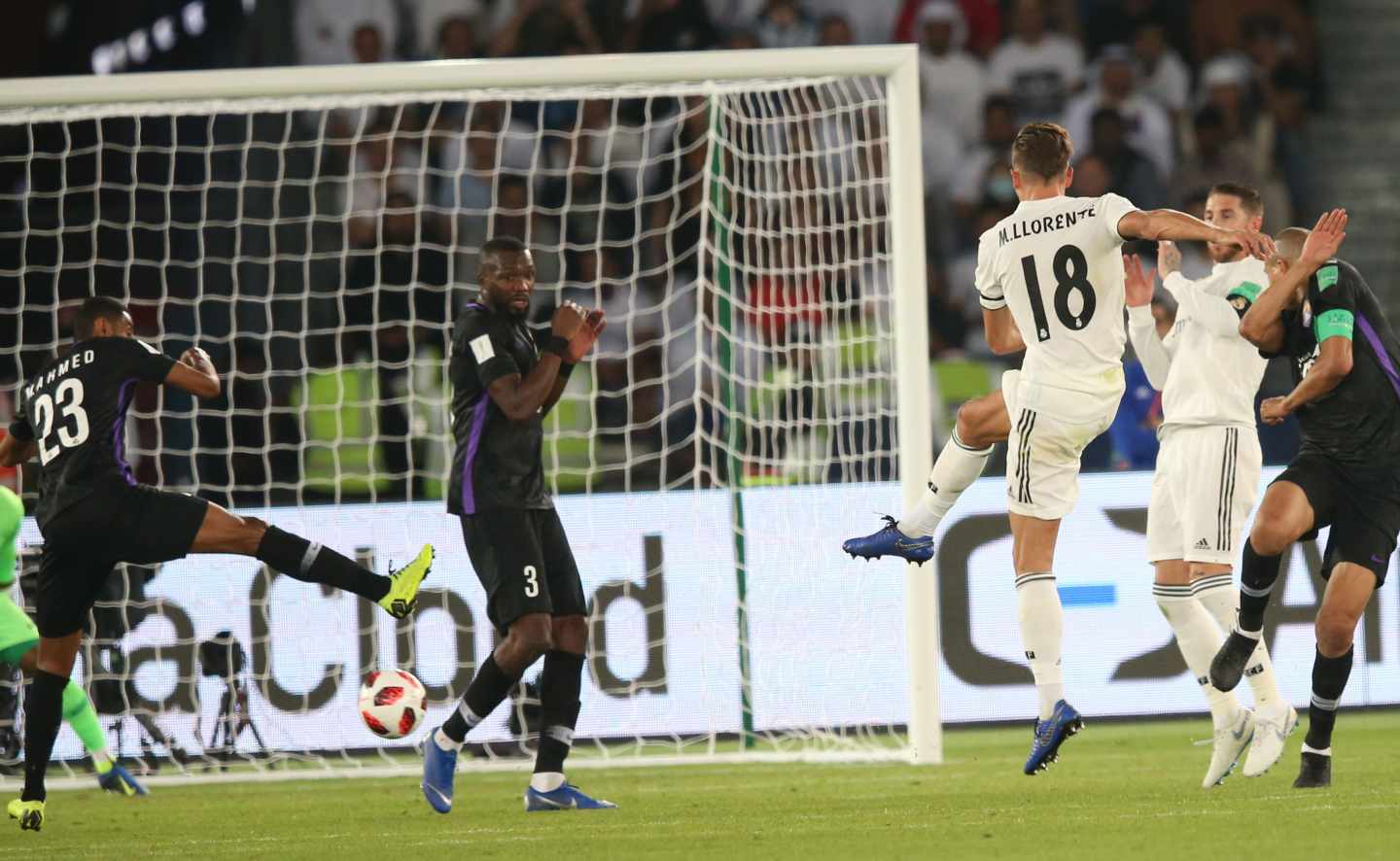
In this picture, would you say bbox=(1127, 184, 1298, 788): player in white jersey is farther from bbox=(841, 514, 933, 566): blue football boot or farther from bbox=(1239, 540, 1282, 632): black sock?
bbox=(841, 514, 933, 566): blue football boot

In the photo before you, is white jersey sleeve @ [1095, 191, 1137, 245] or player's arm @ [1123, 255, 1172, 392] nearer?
white jersey sleeve @ [1095, 191, 1137, 245]

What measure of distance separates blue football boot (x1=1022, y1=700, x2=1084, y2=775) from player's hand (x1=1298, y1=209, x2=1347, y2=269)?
1640mm

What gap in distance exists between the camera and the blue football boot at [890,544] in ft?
21.8

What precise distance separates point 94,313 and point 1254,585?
4.25 meters

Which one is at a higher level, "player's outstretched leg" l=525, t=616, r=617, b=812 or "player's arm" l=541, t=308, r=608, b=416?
"player's arm" l=541, t=308, r=608, b=416

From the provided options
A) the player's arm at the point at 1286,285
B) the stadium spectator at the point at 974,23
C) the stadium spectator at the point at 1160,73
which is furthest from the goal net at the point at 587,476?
the stadium spectator at the point at 1160,73

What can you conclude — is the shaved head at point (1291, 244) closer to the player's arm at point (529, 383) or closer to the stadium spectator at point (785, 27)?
the player's arm at point (529, 383)

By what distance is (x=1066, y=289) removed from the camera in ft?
20.1

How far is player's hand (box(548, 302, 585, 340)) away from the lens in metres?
6.93

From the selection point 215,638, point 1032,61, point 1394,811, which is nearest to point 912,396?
point 1394,811

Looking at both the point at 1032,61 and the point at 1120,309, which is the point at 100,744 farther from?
the point at 1032,61

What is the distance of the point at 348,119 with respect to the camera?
13.4 metres

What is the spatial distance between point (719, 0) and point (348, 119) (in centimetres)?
291

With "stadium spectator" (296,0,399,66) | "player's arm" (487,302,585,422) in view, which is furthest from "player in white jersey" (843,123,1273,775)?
"stadium spectator" (296,0,399,66)
